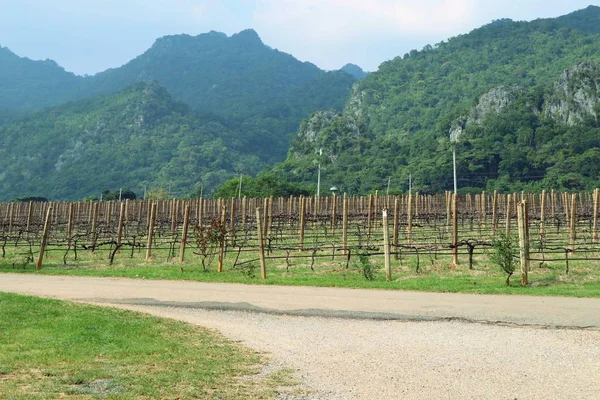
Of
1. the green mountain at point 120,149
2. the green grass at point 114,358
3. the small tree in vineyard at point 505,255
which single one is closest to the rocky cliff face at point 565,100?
the green mountain at point 120,149

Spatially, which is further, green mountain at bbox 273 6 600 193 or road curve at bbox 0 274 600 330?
green mountain at bbox 273 6 600 193

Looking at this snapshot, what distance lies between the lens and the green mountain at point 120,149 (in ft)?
400

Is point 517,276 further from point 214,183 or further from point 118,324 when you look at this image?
point 214,183

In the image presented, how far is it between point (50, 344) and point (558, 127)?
92.3 meters

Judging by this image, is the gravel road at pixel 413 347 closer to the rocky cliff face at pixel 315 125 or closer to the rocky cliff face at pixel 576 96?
the rocky cliff face at pixel 576 96

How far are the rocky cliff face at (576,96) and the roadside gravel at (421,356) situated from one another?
90.6m

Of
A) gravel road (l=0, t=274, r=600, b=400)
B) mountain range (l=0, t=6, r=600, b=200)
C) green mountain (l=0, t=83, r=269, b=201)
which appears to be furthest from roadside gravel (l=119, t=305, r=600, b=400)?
green mountain (l=0, t=83, r=269, b=201)

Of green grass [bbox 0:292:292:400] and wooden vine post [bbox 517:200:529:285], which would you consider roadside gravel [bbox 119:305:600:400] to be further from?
wooden vine post [bbox 517:200:529:285]

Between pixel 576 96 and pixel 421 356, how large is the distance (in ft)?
317

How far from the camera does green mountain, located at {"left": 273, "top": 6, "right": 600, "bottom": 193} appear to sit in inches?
3275

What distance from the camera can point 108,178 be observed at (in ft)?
402

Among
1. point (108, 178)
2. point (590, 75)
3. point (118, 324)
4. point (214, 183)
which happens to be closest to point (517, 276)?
point (118, 324)

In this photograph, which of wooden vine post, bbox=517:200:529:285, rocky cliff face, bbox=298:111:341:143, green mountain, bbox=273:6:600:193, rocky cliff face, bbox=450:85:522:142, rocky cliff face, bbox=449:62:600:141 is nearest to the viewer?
wooden vine post, bbox=517:200:529:285

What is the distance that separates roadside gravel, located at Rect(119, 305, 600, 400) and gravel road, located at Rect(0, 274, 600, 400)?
0.04 ft
